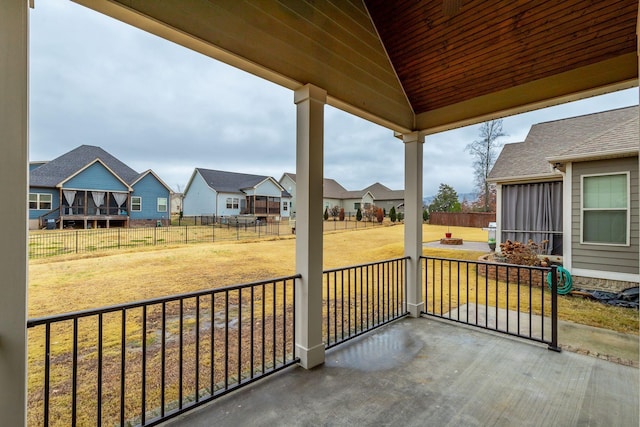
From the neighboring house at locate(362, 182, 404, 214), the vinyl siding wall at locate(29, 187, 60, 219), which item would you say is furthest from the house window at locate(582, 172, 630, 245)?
the neighboring house at locate(362, 182, 404, 214)

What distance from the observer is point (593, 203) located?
529 centimetres

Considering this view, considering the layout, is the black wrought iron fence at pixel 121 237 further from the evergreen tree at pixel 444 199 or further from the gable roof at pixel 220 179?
the evergreen tree at pixel 444 199

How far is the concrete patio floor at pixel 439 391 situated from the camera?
187 cm

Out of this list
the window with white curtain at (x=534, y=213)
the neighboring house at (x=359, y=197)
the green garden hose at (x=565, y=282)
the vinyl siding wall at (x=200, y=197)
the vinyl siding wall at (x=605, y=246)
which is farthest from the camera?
the neighboring house at (x=359, y=197)

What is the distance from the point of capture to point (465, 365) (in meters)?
2.55

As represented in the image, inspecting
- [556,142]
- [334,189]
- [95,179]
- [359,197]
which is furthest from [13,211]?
[334,189]

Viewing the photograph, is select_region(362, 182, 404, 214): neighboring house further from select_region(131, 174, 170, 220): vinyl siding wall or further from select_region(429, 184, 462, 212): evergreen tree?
select_region(131, 174, 170, 220): vinyl siding wall

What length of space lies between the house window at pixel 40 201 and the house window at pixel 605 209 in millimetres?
8385

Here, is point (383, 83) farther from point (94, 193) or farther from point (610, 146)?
point (610, 146)

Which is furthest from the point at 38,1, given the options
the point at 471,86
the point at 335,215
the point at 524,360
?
the point at 335,215

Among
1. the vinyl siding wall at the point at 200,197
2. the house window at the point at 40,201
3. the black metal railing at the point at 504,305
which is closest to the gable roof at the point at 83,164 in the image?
the house window at the point at 40,201

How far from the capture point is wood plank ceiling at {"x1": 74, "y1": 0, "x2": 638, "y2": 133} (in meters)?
1.92

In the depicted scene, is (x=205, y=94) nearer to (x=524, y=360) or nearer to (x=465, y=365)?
(x=465, y=365)

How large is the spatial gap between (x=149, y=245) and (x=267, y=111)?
12.8 feet
